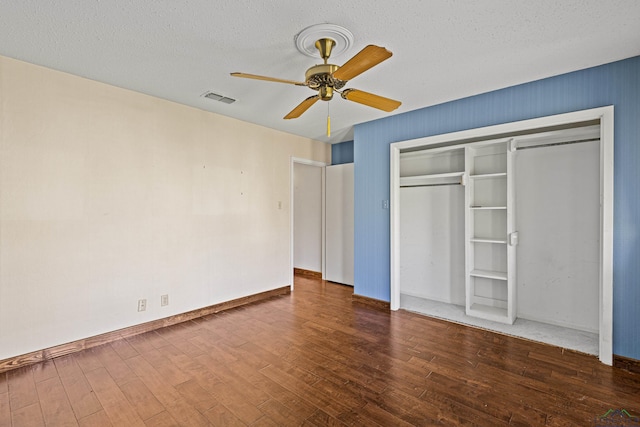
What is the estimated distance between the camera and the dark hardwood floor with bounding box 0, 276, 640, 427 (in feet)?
6.44

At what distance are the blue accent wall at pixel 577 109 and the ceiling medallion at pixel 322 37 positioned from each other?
1.85m

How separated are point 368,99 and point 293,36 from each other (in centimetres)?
72

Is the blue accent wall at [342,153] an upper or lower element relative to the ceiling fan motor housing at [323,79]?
upper

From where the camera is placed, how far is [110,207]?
309 centimetres

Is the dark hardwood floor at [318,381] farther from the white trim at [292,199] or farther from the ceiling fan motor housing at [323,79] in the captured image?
the ceiling fan motor housing at [323,79]

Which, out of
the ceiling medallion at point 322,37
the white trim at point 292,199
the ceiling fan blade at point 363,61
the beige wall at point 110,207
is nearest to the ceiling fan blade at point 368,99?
the ceiling fan blade at point 363,61

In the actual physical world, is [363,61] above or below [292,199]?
above

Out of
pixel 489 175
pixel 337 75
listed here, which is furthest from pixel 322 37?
pixel 489 175

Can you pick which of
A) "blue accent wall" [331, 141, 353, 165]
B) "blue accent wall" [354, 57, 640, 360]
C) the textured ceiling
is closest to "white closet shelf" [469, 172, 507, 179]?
"blue accent wall" [354, 57, 640, 360]

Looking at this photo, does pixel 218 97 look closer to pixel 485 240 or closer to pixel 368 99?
pixel 368 99

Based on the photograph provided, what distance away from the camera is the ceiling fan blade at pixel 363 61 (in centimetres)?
172

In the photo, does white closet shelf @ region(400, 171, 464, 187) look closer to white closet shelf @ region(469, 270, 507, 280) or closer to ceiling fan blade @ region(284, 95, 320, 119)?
white closet shelf @ region(469, 270, 507, 280)

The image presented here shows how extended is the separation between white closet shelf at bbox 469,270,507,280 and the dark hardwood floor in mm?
669

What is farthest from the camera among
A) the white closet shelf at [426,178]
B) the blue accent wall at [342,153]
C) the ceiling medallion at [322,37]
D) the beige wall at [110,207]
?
the blue accent wall at [342,153]
